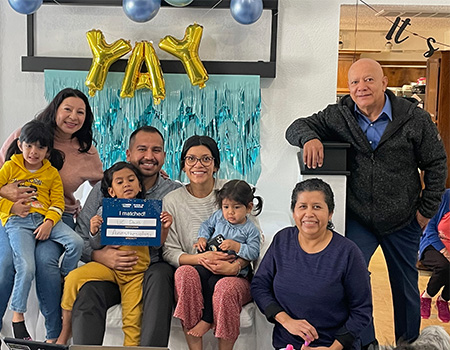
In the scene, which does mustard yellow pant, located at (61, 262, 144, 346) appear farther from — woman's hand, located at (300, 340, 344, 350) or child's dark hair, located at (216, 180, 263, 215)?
woman's hand, located at (300, 340, 344, 350)

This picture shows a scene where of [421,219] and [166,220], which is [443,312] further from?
[166,220]

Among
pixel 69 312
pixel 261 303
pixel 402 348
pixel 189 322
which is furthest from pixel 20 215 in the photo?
pixel 402 348

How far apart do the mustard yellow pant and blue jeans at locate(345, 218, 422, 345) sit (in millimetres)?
920

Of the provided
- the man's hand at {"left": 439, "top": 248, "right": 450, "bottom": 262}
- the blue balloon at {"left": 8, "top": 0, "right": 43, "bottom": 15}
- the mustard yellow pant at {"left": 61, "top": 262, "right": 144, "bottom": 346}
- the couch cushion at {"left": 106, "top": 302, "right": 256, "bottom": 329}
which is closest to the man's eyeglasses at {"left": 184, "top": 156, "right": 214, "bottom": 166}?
the mustard yellow pant at {"left": 61, "top": 262, "right": 144, "bottom": 346}

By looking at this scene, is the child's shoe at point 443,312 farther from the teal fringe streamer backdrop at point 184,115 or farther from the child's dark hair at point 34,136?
the child's dark hair at point 34,136

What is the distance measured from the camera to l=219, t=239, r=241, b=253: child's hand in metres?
2.58

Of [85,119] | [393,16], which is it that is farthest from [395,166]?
[393,16]

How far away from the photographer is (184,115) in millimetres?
3727

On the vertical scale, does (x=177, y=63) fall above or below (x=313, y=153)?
above

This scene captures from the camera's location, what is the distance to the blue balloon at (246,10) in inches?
133

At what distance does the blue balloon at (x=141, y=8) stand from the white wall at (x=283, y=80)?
40cm

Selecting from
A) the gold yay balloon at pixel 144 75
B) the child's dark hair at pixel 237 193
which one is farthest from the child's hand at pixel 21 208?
the gold yay balloon at pixel 144 75

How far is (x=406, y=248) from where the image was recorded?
2.80 metres

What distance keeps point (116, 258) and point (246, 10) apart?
4.87ft
